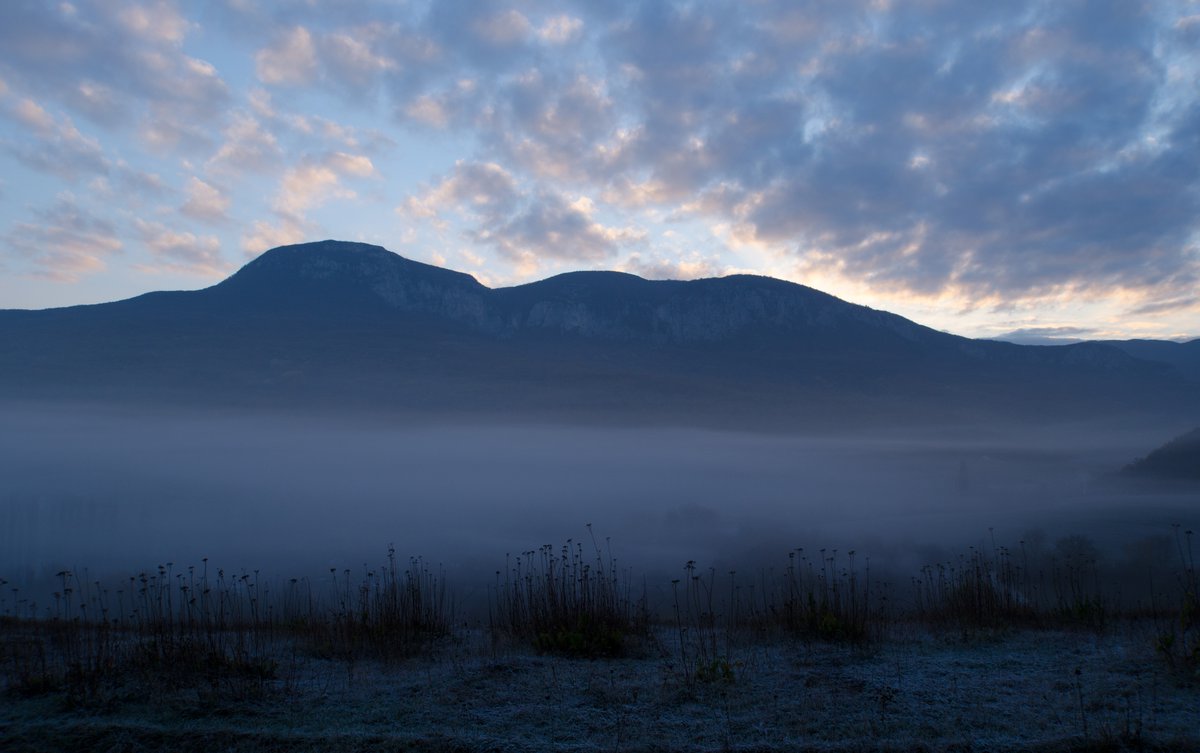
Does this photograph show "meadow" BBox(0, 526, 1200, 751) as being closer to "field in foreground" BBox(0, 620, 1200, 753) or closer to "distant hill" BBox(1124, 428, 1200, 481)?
"field in foreground" BBox(0, 620, 1200, 753)

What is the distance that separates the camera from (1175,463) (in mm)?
50344

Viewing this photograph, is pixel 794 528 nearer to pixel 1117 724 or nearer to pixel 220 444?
pixel 1117 724

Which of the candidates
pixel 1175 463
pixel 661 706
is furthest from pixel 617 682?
pixel 1175 463

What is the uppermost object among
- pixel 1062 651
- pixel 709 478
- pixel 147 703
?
pixel 147 703

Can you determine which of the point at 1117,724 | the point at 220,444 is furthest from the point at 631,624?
the point at 220,444

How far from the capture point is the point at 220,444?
184 m

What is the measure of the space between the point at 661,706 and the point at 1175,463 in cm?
→ 5797

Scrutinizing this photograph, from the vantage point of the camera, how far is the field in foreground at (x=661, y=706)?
6.55 metres

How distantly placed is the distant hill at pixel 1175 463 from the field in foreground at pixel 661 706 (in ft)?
159

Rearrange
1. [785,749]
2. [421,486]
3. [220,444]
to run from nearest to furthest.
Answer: [785,749] → [421,486] → [220,444]

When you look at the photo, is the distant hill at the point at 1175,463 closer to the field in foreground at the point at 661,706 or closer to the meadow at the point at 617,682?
the meadow at the point at 617,682

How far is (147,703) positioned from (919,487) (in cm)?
10565

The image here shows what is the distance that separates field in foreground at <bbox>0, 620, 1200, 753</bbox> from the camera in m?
6.55

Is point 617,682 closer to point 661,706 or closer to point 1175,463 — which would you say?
point 661,706
